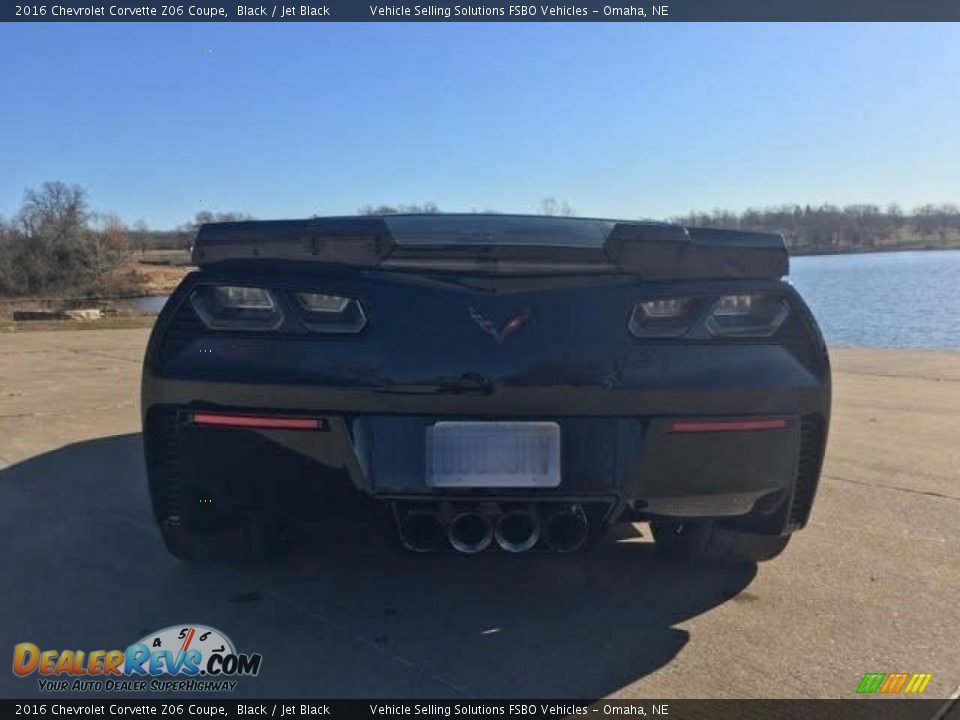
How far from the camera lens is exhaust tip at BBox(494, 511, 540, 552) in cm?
230

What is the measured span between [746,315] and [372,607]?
5.07 ft

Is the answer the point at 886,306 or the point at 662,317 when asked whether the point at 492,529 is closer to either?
the point at 662,317

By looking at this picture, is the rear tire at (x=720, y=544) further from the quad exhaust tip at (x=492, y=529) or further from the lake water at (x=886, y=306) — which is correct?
the lake water at (x=886, y=306)

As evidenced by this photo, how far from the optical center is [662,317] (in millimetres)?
2393

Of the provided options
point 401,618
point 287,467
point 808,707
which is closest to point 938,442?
point 808,707

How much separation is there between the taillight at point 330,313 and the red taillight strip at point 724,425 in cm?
96

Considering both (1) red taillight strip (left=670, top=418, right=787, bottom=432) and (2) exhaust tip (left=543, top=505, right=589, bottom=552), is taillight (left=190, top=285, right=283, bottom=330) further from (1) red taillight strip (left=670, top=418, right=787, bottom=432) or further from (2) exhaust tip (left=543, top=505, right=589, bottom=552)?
(1) red taillight strip (left=670, top=418, right=787, bottom=432)

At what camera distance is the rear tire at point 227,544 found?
9.04ft

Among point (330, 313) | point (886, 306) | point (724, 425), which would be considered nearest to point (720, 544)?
point (724, 425)

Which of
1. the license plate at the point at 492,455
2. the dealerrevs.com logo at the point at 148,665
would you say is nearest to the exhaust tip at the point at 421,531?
the license plate at the point at 492,455

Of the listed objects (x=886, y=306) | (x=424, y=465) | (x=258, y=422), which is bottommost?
(x=886, y=306)

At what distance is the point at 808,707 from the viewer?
83.2 inches

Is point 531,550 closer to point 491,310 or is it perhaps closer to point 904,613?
point 491,310

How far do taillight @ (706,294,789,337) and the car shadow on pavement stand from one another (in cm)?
96
